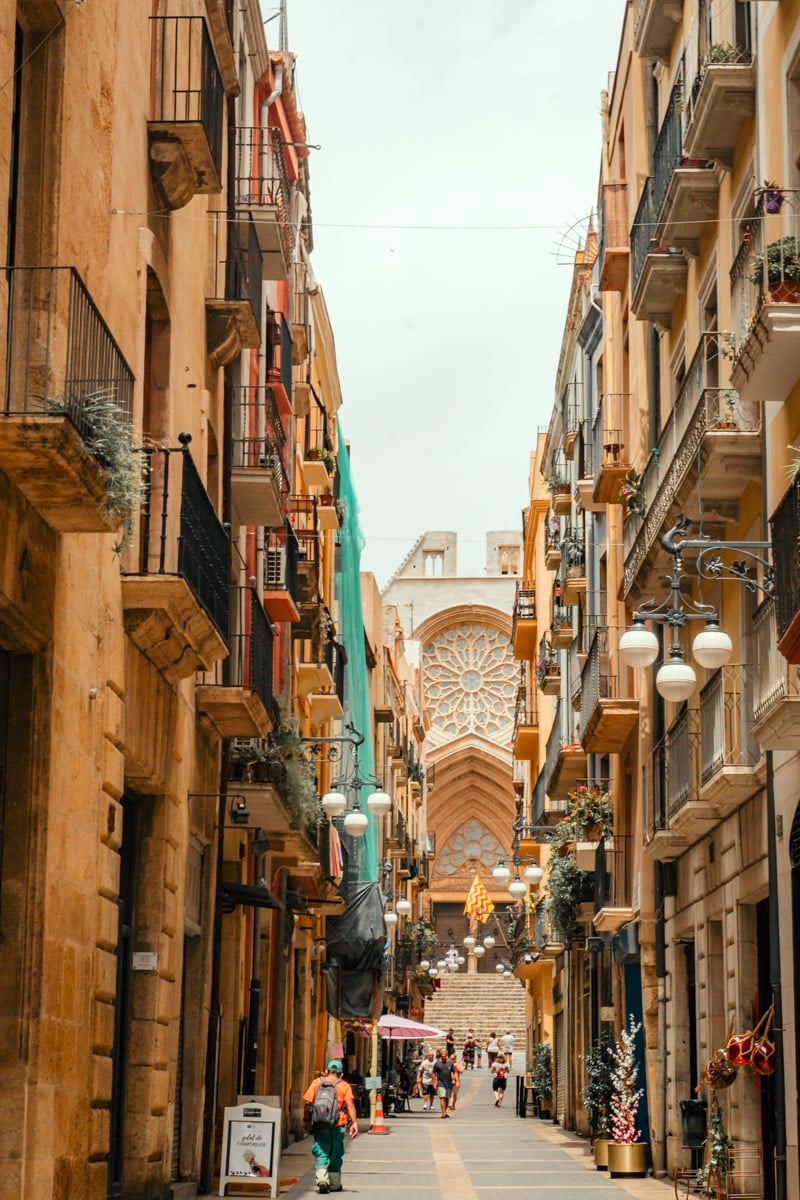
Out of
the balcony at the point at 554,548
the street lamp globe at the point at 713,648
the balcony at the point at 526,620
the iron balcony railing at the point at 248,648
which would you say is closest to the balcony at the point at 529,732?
the balcony at the point at 526,620

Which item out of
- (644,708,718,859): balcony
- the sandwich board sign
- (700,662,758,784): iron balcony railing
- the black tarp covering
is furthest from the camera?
the black tarp covering

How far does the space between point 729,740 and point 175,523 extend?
614 cm

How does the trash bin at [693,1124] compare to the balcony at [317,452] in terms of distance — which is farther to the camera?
the balcony at [317,452]

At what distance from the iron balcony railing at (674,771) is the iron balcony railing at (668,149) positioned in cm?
563

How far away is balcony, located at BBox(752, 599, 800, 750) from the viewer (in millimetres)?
13031

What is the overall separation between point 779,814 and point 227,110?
925cm

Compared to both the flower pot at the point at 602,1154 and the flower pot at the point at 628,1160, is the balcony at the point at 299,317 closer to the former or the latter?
the flower pot at the point at 602,1154

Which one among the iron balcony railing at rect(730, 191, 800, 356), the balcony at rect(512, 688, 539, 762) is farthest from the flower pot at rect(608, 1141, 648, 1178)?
the balcony at rect(512, 688, 539, 762)

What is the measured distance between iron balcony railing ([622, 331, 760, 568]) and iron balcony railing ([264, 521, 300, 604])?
4582 mm

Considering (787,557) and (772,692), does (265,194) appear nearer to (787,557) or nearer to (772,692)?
(772,692)

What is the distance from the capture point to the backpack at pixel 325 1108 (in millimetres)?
20703

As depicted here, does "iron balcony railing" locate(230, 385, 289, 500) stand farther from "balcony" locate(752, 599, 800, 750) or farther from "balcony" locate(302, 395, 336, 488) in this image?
"balcony" locate(302, 395, 336, 488)

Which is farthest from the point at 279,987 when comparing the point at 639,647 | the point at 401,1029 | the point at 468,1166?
the point at 401,1029

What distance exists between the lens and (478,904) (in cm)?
8788
